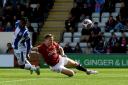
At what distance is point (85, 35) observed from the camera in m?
35.5

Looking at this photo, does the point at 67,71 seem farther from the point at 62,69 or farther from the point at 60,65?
the point at 60,65

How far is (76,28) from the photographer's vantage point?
3712 cm

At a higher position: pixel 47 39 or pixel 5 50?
pixel 47 39

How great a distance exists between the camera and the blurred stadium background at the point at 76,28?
32969 millimetres

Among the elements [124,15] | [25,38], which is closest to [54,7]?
[124,15]

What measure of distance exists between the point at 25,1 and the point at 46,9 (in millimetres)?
2037

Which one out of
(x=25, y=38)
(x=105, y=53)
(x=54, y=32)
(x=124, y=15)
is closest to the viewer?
(x=25, y=38)

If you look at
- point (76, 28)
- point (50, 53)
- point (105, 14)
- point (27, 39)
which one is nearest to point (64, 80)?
point (50, 53)

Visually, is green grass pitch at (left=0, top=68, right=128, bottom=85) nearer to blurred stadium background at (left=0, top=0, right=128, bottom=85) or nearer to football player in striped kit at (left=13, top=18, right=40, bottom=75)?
football player in striped kit at (left=13, top=18, right=40, bottom=75)

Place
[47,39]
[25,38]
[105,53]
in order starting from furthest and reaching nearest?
[105,53], [25,38], [47,39]

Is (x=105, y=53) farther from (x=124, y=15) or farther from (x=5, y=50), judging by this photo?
(x=5, y=50)

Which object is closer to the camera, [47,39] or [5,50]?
[47,39]

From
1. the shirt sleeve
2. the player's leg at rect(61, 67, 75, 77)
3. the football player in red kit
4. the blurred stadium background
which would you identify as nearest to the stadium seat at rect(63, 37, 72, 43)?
the blurred stadium background

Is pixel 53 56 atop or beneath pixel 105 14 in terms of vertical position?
atop
